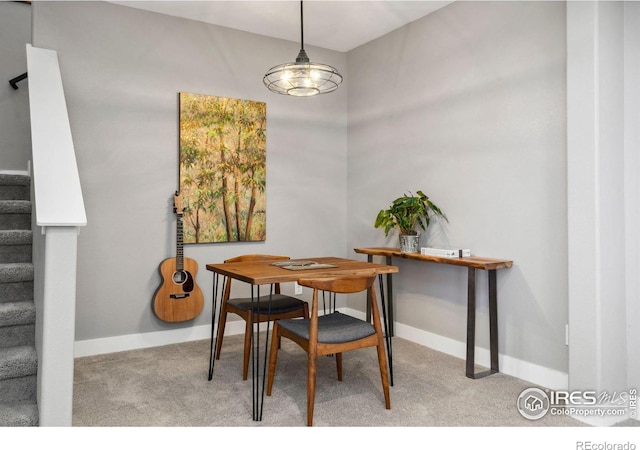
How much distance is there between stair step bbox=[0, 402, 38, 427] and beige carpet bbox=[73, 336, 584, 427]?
356 mm

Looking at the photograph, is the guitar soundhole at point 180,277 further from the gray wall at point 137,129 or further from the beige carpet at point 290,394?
the beige carpet at point 290,394

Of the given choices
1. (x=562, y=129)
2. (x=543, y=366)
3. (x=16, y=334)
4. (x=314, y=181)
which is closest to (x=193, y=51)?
(x=314, y=181)

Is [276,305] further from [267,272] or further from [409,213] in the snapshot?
[409,213]

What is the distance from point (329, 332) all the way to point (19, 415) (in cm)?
134

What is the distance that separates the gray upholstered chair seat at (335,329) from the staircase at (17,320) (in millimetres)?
1158

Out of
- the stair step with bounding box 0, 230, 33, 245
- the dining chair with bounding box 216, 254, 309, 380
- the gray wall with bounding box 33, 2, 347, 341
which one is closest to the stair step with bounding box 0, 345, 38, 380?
the stair step with bounding box 0, 230, 33, 245

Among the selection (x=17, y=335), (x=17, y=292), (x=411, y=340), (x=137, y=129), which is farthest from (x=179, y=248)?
(x=411, y=340)

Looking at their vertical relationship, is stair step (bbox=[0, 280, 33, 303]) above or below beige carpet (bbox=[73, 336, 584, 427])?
above

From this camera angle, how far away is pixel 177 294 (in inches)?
137

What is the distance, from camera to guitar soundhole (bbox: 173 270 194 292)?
11.4 ft

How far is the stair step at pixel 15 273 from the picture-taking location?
226 centimetres

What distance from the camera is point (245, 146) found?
12.6 feet

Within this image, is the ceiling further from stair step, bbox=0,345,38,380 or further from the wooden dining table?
stair step, bbox=0,345,38,380

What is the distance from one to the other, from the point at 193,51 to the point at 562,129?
2.74 metres
